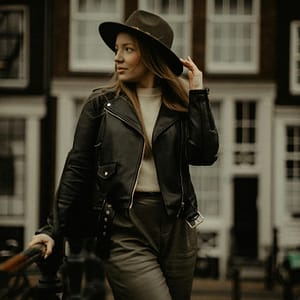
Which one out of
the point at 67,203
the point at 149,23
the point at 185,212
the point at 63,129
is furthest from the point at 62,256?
the point at 63,129

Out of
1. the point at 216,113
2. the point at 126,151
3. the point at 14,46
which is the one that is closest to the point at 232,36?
the point at 216,113

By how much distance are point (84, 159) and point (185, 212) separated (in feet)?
1.19

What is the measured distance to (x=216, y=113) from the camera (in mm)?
12570

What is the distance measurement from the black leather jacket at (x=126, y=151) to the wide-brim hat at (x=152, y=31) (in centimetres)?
15

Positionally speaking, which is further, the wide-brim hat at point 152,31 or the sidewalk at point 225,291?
the sidewalk at point 225,291

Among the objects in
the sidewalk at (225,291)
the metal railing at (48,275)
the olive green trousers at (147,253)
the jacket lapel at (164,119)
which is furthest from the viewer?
the sidewalk at (225,291)

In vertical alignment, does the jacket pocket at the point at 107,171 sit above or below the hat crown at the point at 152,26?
below

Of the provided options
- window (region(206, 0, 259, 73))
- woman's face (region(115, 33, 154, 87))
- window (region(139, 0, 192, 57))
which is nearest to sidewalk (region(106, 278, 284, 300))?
window (region(206, 0, 259, 73))

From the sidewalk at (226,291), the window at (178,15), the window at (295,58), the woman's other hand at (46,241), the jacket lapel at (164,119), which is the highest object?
the window at (178,15)

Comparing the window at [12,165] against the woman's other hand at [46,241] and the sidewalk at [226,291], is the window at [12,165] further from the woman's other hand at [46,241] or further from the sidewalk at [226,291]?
the woman's other hand at [46,241]

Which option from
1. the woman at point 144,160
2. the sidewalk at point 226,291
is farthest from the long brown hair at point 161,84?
the sidewalk at point 226,291

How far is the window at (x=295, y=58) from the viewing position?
1224cm

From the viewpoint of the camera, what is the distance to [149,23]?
302 cm

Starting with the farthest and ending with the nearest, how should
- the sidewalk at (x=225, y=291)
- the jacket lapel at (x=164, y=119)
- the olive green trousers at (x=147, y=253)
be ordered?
the sidewalk at (x=225, y=291), the jacket lapel at (x=164, y=119), the olive green trousers at (x=147, y=253)
